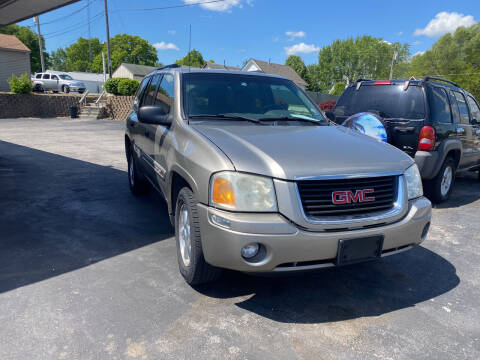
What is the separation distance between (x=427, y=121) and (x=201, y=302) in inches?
172

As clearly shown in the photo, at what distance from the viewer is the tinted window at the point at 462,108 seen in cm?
634

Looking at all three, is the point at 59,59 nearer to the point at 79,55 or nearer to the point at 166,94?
the point at 79,55

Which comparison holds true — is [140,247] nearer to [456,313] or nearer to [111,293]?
[111,293]

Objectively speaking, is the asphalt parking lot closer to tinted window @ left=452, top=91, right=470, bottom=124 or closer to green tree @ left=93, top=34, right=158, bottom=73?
tinted window @ left=452, top=91, right=470, bottom=124

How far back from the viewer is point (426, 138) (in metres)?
5.32

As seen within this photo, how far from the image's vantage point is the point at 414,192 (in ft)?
9.57

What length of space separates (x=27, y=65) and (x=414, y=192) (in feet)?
146

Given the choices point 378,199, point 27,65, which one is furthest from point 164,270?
point 27,65

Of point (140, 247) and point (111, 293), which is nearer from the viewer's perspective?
point (111, 293)

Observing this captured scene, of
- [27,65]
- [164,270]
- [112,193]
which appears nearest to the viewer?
[164,270]

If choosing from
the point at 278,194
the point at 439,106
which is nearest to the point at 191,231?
the point at 278,194

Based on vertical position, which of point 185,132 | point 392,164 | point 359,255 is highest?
point 185,132


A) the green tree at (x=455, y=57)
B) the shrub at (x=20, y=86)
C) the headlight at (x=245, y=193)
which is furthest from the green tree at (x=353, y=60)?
the headlight at (x=245, y=193)

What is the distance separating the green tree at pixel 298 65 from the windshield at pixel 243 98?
7680cm
